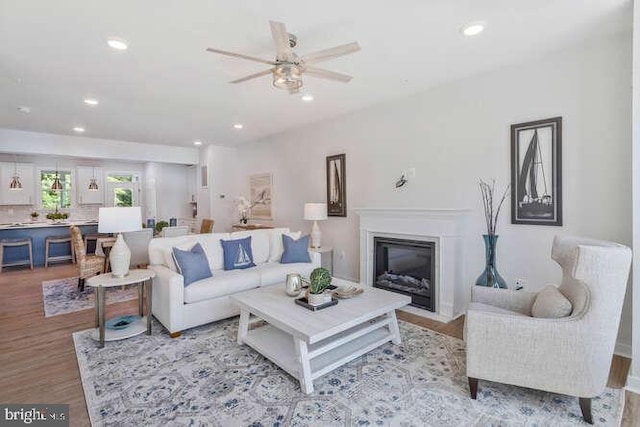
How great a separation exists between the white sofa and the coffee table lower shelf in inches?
24.7

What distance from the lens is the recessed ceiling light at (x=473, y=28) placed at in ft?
8.02

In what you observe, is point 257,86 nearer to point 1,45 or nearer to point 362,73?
point 362,73

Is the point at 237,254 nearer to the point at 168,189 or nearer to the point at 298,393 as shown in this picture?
the point at 298,393

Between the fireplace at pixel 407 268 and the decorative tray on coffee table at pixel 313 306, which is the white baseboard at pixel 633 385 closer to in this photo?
the fireplace at pixel 407 268

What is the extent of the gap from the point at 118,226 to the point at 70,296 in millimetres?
2401

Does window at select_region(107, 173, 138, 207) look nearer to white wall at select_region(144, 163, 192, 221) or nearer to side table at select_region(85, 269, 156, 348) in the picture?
white wall at select_region(144, 163, 192, 221)

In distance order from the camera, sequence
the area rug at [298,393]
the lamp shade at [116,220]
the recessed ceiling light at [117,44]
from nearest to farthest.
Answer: the area rug at [298,393] → the recessed ceiling light at [117,44] → the lamp shade at [116,220]

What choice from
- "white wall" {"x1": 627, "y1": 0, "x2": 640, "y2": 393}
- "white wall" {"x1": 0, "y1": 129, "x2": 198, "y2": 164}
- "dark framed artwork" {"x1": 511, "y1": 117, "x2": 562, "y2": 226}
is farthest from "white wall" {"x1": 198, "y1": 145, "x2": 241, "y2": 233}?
"white wall" {"x1": 627, "y1": 0, "x2": 640, "y2": 393}

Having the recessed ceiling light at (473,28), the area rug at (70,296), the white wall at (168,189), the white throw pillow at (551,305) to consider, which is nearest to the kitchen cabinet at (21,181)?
the white wall at (168,189)

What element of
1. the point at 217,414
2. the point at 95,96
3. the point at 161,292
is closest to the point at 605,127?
the point at 217,414

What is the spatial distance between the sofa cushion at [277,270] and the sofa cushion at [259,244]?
0.13 metres

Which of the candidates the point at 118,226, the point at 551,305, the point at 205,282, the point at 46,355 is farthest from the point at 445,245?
the point at 46,355

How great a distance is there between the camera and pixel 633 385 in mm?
2207

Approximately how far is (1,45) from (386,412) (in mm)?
4152
